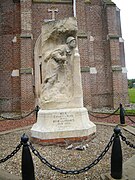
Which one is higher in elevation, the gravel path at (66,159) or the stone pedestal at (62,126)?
the stone pedestal at (62,126)

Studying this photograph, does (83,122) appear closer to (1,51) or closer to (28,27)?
(28,27)

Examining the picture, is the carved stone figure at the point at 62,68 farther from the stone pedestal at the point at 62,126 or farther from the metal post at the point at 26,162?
the metal post at the point at 26,162

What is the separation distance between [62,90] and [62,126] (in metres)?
1.11

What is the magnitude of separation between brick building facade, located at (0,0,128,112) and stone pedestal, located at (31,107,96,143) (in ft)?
27.9

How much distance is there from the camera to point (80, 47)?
14688 mm

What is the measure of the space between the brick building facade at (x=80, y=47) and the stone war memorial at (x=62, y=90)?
26.3 feet

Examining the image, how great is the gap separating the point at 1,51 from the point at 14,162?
42.5ft

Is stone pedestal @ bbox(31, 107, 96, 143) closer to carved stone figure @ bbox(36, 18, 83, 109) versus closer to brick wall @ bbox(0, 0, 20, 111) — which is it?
carved stone figure @ bbox(36, 18, 83, 109)

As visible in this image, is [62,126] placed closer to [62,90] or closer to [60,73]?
[62,90]

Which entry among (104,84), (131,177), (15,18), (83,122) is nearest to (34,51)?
(15,18)

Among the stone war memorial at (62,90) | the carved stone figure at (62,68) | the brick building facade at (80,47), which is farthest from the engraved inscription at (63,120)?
the brick building facade at (80,47)

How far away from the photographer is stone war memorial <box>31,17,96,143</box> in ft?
17.3

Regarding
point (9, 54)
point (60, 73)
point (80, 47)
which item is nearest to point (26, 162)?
point (60, 73)

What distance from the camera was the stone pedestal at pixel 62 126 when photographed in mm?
5133
